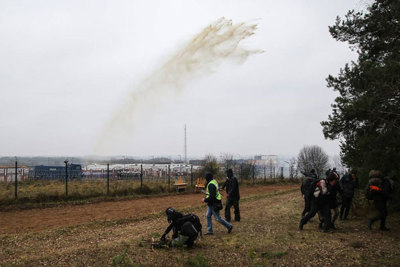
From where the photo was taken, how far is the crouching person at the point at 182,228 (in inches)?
296

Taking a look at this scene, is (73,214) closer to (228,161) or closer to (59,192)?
(59,192)

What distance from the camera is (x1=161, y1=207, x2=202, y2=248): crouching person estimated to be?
7527 mm

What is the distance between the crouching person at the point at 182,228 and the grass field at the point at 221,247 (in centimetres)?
19

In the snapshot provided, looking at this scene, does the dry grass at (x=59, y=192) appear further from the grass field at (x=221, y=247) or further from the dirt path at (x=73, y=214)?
the grass field at (x=221, y=247)

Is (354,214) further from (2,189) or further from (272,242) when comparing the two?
(2,189)

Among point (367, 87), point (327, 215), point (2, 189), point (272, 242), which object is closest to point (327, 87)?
point (367, 87)

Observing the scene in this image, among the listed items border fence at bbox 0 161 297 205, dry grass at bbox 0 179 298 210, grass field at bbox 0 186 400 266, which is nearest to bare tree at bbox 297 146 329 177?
border fence at bbox 0 161 297 205

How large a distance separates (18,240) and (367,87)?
40.1ft

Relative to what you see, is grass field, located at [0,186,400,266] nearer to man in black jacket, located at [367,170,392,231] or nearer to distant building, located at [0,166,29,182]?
man in black jacket, located at [367,170,392,231]

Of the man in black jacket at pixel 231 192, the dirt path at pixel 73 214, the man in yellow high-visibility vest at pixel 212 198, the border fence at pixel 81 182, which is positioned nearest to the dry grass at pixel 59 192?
the border fence at pixel 81 182

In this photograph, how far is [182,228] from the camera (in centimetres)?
754

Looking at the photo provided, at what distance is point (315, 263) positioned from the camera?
6707mm

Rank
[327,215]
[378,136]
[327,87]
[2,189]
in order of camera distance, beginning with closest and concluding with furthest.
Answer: [327,215] → [378,136] → [327,87] → [2,189]

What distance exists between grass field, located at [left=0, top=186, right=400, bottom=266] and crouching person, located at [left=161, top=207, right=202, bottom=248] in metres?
0.19
